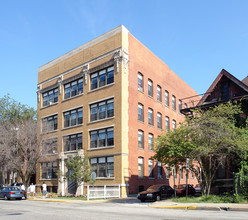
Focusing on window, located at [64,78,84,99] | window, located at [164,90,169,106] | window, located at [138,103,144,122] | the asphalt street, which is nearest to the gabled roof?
window, located at [138,103,144,122]

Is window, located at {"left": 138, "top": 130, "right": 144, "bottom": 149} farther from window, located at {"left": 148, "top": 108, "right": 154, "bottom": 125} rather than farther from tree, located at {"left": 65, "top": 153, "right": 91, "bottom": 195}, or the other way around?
tree, located at {"left": 65, "top": 153, "right": 91, "bottom": 195}

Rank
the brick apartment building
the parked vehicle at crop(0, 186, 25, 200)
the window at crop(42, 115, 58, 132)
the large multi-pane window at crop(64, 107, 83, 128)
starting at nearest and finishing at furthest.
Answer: the parked vehicle at crop(0, 186, 25, 200) < the brick apartment building < the large multi-pane window at crop(64, 107, 83, 128) < the window at crop(42, 115, 58, 132)

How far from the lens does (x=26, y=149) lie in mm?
36188

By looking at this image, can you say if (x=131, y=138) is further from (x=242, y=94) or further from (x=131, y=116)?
(x=242, y=94)

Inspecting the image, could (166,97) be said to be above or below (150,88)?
below

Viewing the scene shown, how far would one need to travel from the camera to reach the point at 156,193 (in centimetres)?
2516

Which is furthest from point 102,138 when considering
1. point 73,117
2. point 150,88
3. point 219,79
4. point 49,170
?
point 219,79

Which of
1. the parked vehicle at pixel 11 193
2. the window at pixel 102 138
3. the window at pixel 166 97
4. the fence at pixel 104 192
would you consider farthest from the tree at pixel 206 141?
the window at pixel 166 97

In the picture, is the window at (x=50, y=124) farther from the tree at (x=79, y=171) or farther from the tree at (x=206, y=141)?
the tree at (x=206, y=141)

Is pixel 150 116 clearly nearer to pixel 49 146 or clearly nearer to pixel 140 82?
pixel 140 82

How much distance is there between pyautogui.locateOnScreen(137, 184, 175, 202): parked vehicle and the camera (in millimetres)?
24572

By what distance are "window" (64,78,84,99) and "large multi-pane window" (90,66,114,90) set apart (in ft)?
6.88

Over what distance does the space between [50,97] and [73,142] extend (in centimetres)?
890

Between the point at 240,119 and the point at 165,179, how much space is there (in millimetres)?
16108
